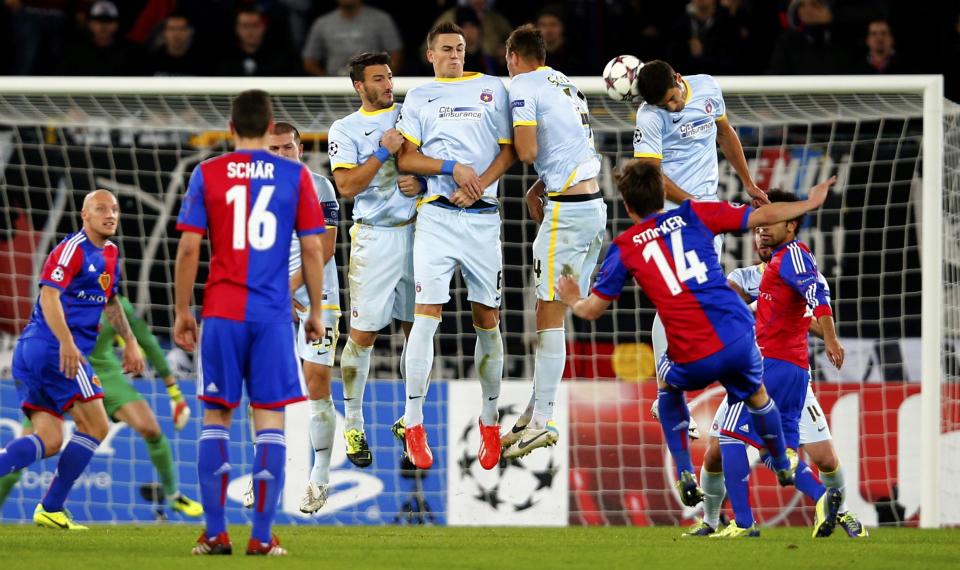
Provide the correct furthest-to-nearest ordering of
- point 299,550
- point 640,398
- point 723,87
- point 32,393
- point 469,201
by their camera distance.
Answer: point 640,398 → point 723,87 → point 32,393 → point 469,201 → point 299,550

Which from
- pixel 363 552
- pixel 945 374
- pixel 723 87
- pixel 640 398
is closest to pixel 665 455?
pixel 640 398

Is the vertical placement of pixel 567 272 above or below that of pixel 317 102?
below

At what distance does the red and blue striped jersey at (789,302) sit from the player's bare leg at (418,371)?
2.10m

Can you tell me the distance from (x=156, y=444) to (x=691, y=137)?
4.58 metres

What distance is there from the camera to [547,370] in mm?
9445

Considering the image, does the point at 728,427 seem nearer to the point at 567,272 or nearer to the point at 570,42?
the point at 567,272

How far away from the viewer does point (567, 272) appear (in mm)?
9227

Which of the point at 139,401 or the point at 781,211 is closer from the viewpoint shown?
the point at 781,211

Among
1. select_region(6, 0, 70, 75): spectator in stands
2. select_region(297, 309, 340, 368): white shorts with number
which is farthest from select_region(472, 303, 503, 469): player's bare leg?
select_region(6, 0, 70, 75): spectator in stands

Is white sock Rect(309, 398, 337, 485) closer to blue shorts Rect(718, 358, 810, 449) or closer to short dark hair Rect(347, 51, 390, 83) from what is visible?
short dark hair Rect(347, 51, 390, 83)

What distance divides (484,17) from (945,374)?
5.65m

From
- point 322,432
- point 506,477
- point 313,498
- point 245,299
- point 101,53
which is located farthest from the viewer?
point 101,53

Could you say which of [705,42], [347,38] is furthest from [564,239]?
[347,38]

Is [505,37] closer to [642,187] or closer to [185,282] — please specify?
[642,187]
